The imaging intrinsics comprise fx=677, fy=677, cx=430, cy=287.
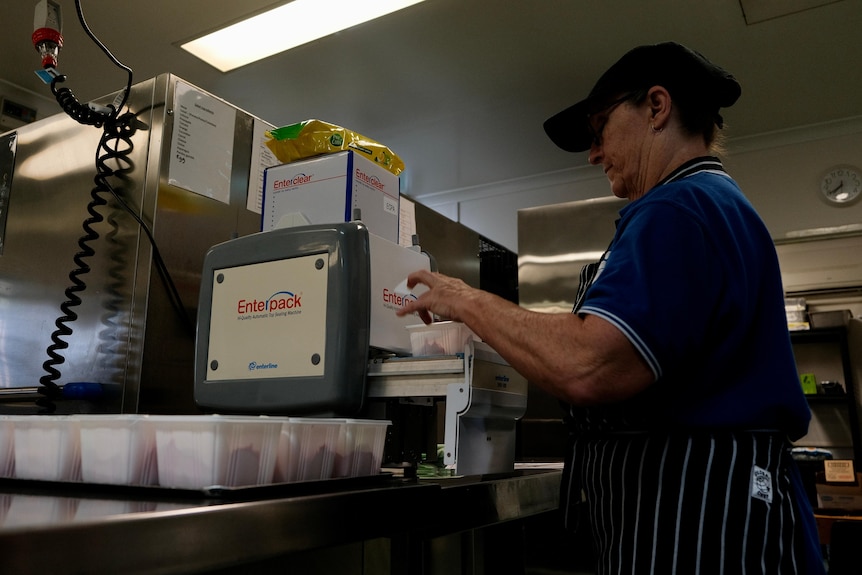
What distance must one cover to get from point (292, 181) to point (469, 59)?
2.71m

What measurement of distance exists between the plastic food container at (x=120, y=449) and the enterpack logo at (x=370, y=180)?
30.6 inches

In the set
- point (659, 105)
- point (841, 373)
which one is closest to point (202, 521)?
point (659, 105)

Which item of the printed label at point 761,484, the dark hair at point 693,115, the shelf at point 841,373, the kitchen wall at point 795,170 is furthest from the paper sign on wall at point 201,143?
the shelf at point 841,373

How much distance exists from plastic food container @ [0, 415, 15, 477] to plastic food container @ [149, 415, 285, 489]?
0.29 m

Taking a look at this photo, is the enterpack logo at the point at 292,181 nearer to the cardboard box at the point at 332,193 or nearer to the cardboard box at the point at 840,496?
the cardboard box at the point at 332,193

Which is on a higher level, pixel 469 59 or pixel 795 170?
pixel 469 59

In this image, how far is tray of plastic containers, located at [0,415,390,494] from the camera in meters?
0.83

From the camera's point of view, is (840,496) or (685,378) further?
(840,496)

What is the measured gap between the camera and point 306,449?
93cm

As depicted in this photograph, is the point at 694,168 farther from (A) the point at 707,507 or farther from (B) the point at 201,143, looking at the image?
(B) the point at 201,143

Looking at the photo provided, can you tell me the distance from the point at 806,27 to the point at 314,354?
3666 millimetres

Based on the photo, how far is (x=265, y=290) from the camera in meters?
1.29

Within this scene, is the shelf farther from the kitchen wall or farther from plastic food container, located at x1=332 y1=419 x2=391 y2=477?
plastic food container, located at x1=332 y1=419 x2=391 y2=477

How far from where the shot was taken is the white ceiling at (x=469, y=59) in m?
3.53
